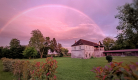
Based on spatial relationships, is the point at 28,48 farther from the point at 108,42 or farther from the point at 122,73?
the point at 108,42

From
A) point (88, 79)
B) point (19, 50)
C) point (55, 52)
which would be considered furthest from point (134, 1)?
point (55, 52)

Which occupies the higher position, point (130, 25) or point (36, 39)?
point (36, 39)

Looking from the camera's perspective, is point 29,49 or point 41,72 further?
point 29,49

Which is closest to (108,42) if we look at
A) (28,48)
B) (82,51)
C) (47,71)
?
(82,51)

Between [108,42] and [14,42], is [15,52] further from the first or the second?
[108,42]

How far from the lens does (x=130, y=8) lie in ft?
29.5

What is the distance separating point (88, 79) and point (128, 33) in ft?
21.7

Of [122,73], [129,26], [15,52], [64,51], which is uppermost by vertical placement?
[129,26]

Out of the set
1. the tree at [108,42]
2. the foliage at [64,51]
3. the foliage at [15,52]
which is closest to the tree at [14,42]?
the foliage at [15,52]

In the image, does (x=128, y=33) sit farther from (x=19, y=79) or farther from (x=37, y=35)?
(x=37, y=35)

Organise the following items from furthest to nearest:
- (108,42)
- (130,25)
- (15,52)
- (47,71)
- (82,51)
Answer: (108,42) < (15,52) < (82,51) < (130,25) < (47,71)

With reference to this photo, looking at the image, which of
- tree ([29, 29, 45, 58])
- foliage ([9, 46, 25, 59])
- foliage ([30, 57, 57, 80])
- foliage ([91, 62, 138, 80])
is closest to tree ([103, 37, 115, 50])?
tree ([29, 29, 45, 58])

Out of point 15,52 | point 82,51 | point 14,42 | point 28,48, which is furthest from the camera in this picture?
point 14,42

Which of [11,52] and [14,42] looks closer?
[11,52]
